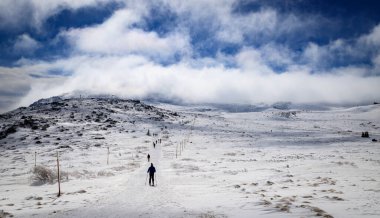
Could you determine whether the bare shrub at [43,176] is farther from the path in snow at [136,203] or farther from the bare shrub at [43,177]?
the path in snow at [136,203]

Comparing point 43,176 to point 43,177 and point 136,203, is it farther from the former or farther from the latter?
point 136,203

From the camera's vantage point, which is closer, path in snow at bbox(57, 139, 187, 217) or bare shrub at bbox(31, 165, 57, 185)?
path in snow at bbox(57, 139, 187, 217)

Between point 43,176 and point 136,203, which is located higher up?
point 43,176

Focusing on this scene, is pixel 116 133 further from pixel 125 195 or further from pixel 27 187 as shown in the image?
pixel 125 195

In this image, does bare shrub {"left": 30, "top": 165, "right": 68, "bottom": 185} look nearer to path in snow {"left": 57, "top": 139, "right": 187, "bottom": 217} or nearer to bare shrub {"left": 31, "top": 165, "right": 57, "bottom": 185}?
bare shrub {"left": 31, "top": 165, "right": 57, "bottom": 185}

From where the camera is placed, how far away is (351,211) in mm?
15742

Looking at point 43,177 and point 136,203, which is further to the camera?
point 43,177

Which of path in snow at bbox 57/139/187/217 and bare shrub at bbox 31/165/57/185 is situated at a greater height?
bare shrub at bbox 31/165/57/185

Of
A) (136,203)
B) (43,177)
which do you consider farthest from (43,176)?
(136,203)

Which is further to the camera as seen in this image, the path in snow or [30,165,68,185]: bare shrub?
[30,165,68,185]: bare shrub

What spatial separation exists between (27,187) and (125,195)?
9746 mm

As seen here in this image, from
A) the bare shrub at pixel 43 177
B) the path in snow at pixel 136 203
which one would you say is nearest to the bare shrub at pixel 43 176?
the bare shrub at pixel 43 177

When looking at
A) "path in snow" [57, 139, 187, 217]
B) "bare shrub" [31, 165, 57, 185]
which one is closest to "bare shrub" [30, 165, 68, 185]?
"bare shrub" [31, 165, 57, 185]

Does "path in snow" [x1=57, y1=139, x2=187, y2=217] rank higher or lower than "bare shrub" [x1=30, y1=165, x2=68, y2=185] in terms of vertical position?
lower
